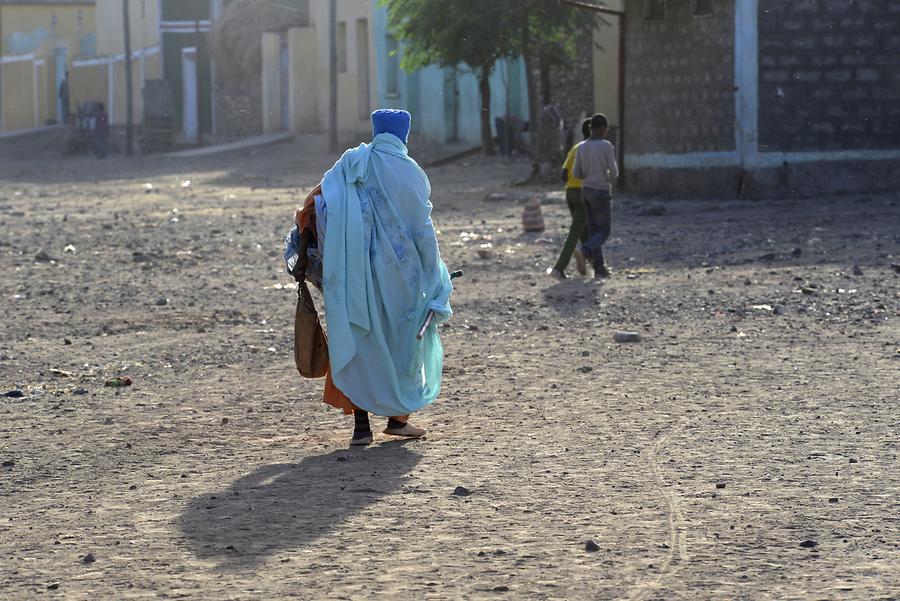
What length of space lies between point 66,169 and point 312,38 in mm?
7899

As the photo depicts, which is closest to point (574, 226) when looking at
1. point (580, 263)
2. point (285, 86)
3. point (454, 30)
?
point (580, 263)

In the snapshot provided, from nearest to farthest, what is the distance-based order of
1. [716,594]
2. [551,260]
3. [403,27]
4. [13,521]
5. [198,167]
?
[716,594] < [13,521] < [551,260] < [403,27] < [198,167]

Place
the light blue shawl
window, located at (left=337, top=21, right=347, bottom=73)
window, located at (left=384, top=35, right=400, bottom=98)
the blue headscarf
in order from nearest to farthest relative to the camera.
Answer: the light blue shawl < the blue headscarf < window, located at (left=384, top=35, right=400, bottom=98) < window, located at (left=337, top=21, right=347, bottom=73)

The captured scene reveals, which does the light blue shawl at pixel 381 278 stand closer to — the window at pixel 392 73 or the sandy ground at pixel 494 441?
the sandy ground at pixel 494 441

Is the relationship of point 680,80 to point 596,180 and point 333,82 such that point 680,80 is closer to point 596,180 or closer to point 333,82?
point 596,180

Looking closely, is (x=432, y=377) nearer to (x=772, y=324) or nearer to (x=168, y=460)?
(x=168, y=460)

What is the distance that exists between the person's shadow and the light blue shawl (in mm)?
291

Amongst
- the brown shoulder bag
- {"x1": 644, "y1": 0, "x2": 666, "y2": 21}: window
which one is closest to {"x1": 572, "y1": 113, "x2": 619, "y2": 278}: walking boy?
the brown shoulder bag

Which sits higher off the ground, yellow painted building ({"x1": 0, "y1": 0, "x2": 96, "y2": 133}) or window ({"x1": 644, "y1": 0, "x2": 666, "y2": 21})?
yellow painted building ({"x1": 0, "y1": 0, "x2": 96, "y2": 133})

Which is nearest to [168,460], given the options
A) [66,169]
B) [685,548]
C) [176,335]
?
[685,548]

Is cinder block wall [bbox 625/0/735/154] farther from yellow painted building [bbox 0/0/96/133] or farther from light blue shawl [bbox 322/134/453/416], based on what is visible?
yellow painted building [bbox 0/0/96/133]

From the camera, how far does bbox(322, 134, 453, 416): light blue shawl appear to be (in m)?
6.13

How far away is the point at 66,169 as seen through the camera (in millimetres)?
34312

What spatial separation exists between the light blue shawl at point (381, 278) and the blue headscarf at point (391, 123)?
0.03 m
